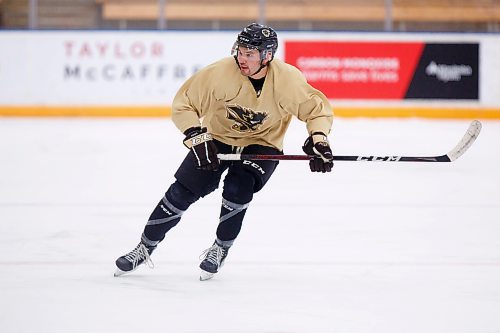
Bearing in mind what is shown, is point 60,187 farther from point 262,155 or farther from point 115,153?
point 262,155

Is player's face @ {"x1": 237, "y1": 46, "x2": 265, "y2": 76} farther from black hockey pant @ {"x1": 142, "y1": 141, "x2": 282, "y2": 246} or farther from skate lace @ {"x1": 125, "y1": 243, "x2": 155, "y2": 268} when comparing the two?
skate lace @ {"x1": 125, "y1": 243, "x2": 155, "y2": 268}

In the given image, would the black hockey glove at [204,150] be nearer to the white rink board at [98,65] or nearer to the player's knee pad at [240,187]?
the player's knee pad at [240,187]

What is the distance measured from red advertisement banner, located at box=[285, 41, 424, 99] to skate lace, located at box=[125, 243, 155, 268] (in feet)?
22.5

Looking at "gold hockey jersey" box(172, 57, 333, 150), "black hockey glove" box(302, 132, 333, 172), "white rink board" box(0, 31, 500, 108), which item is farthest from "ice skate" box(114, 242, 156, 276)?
"white rink board" box(0, 31, 500, 108)

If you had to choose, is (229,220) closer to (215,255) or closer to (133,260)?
(215,255)

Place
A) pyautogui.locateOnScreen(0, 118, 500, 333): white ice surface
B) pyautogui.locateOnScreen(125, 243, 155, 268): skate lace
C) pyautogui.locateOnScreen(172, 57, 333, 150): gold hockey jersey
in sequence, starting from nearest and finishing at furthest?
pyautogui.locateOnScreen(0, 118, 500, 333): white ice surface < pyautogui.locateOnScreen(172, 57, 333, 150): gold hockey jersey < pyautogui.locateOnScreen(125, 243, 155, 268): skate lace

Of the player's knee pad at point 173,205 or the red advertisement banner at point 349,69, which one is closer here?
Answer: the player's knee pad at point 173,205

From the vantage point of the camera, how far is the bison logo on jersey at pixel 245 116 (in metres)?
3.38

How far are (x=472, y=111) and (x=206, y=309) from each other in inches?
301

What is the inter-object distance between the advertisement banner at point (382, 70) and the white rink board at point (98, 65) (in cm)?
94

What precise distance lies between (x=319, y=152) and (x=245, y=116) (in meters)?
0.29

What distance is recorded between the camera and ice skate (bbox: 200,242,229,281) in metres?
3.40

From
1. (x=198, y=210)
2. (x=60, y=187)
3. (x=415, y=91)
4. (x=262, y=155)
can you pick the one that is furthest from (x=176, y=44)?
(x=262, y=155)

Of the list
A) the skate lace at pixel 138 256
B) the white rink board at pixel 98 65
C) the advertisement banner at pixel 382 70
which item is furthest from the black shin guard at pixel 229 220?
the advertisement banner at pixel 382 70
